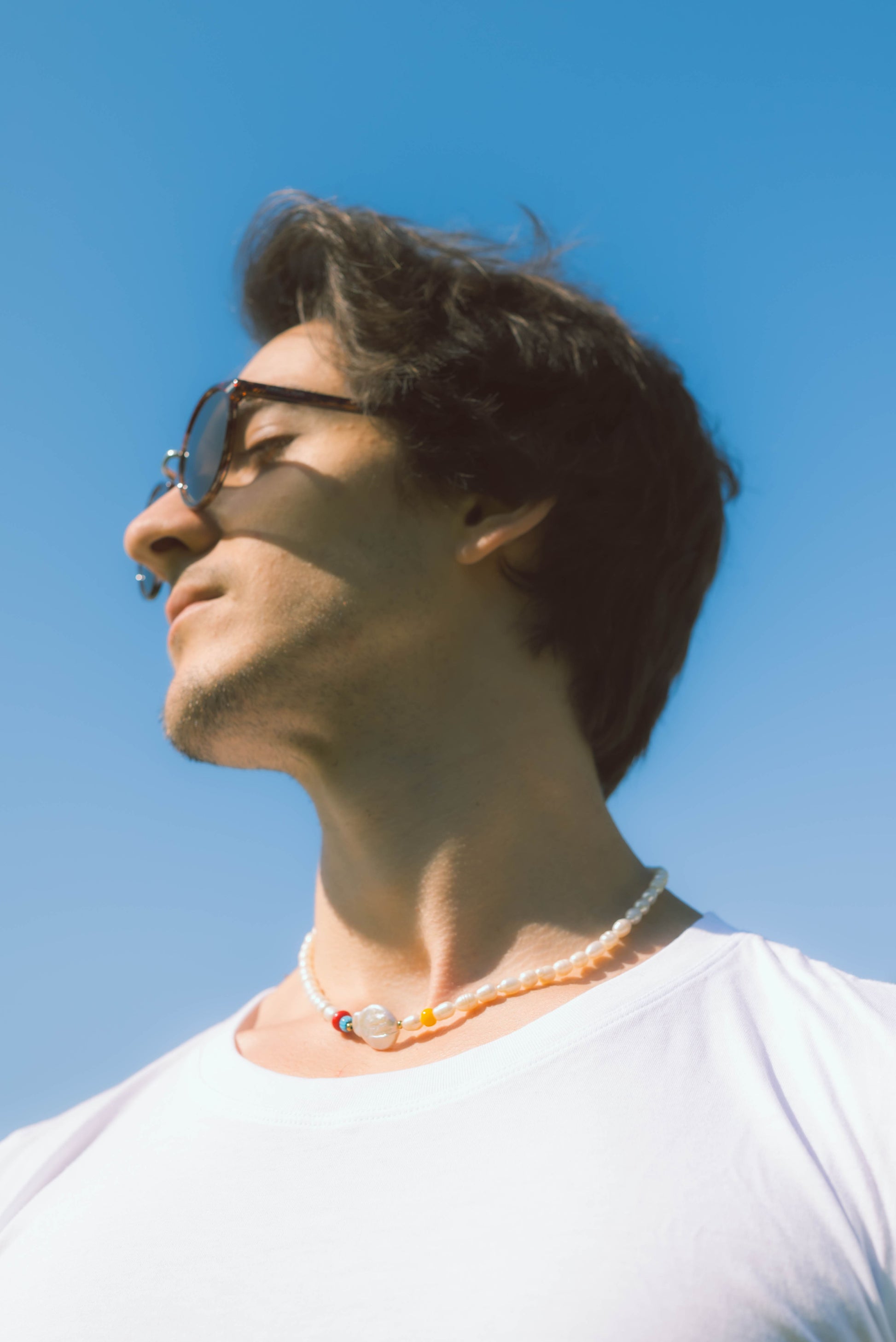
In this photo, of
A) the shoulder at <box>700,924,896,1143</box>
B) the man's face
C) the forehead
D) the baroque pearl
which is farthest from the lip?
the shoulder at <box>700,924,896,1143</box>

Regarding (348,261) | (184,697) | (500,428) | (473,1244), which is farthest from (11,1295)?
(348,261)

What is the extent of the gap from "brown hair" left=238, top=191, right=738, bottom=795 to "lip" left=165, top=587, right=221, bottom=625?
2.28ft

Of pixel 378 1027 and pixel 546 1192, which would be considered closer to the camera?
pixel 546 1192

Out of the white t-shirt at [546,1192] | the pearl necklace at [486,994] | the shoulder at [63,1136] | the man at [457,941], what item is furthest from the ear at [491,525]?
the shoulder at [63,1136]

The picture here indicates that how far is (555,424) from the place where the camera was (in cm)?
306

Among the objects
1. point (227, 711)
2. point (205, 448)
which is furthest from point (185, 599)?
point (205, 448)

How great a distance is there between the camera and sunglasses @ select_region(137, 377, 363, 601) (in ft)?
8.99

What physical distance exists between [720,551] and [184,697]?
2.07 m

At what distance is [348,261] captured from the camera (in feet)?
10.3

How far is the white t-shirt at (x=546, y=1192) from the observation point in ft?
4.97

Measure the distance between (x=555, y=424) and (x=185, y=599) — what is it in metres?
1.31

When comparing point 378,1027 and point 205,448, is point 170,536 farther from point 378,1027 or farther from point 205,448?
point 378,1027

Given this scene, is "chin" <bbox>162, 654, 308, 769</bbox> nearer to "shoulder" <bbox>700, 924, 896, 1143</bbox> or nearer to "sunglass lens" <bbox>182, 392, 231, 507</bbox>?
"sunglass lens" <bbox>182, 392, 231, 507</bbox>

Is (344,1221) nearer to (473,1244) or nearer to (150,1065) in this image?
(473,1244)
